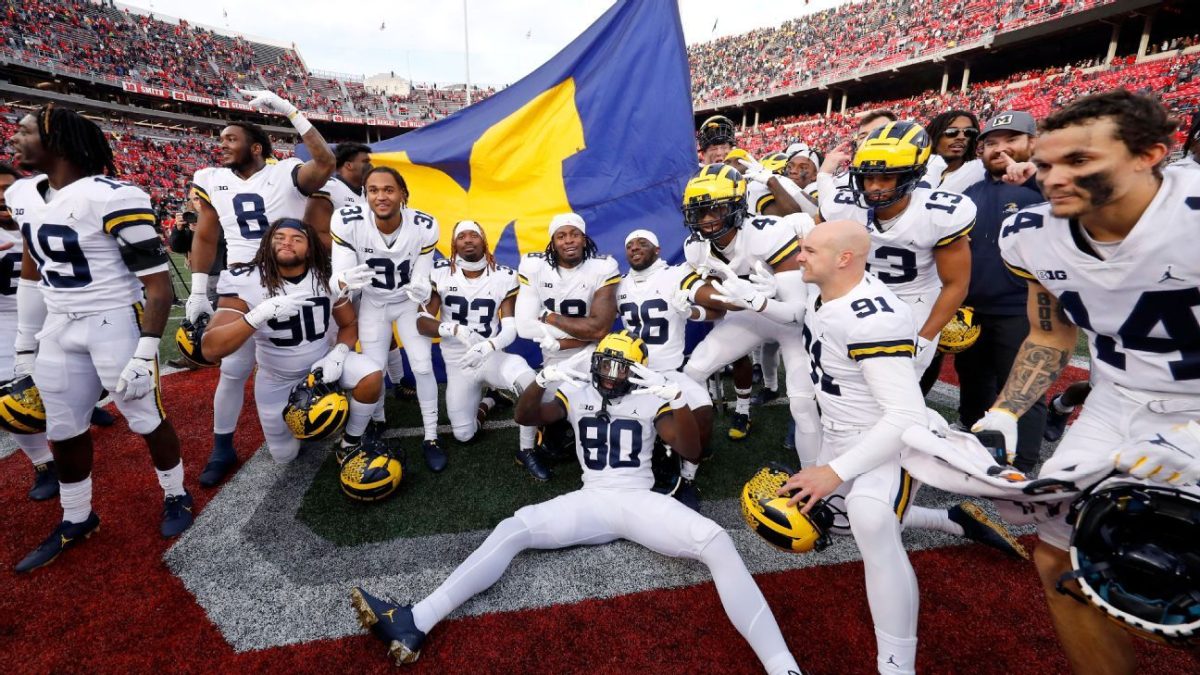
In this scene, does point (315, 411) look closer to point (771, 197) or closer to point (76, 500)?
point (76, 500)

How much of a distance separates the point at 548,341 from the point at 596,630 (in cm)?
203

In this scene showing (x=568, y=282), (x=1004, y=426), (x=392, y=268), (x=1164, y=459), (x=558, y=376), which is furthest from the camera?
(x=392, y=268)

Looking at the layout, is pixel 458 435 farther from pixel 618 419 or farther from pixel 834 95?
pixel 834 95

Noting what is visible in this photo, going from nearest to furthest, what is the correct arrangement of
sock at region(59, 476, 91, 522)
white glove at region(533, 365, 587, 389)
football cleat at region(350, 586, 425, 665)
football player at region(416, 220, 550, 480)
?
1. football cleat at region(350, 586, 425, 665)
2. sock at region(59, 476, 91, 522)
3. white glove at region(533, 365, 587, 389)
4. football player at region(416, 220, 550, 480)

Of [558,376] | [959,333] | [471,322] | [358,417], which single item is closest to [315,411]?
[358,417]

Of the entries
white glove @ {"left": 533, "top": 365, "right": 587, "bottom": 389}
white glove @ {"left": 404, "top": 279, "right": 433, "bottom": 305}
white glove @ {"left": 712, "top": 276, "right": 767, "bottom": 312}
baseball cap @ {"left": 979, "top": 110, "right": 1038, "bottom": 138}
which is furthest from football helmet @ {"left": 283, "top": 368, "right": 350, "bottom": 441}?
baseball cap @ {"left": 979, "top": 110, "right": 1038, "bottom": 138}

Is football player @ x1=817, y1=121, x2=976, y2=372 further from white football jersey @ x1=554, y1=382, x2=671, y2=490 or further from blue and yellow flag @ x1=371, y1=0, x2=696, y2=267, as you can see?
blue and yellow flag @ x1=371, y1=0, x2=696, y2=267

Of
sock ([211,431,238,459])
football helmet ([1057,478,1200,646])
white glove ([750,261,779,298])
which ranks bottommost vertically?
sock ([211,431,238,459])

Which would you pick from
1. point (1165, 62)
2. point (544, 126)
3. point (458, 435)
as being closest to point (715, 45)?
point (1165, 62)

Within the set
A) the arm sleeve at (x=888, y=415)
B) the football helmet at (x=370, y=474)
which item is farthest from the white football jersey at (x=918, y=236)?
the football helmet at (x=370, y=474)

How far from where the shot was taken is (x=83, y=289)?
9.73 ft

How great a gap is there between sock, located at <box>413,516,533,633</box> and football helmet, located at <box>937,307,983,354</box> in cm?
305

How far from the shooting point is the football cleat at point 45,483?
12.0ft

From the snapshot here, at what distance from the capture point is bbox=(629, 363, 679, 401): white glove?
302 centimetres
